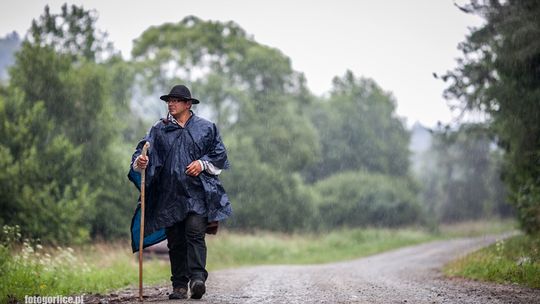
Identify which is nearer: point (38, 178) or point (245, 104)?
point (38, 178)

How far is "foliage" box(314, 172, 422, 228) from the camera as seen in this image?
45.8 m

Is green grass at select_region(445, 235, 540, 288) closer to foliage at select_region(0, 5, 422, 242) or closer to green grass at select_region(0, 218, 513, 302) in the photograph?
green grass at select_region(0, 218, 513, 302)

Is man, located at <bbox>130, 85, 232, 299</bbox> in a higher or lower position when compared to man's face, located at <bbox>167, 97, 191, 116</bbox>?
lower

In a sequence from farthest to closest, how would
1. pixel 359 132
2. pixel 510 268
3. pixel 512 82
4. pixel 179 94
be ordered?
pixel 359 132 < pixel 512 82 < pixel 510 268 < pixel 179 94

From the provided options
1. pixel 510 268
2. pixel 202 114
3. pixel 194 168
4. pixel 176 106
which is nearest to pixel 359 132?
pixel 202 114

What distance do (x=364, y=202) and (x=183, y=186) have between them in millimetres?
40941

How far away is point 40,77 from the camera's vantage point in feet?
79.4

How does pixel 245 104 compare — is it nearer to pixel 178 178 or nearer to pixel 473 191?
pixel 178 178

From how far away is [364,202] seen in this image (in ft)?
152

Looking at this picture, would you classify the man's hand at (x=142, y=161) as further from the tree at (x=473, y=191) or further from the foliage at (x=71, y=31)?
the tree at (x=473, y=191)

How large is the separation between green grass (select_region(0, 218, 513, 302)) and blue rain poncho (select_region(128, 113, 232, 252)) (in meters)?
1.61

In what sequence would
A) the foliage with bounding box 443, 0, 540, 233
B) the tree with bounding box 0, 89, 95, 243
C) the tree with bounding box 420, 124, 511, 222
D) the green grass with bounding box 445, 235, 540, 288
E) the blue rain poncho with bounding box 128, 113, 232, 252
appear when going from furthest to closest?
the tree with bounding box 420, 124, 511, 222 → the tree with bounding box 0, 89, 95, 243 → the foliage with bounding box 443, 0, 540, 233 → the green grass with bounding box 445, 235, 540, 288 → the blue rain poncho with bounding box 128, 113, 232, 252

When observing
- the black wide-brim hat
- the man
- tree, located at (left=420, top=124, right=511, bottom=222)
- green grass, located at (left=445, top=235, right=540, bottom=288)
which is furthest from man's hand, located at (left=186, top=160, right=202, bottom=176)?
tree, located at (left=420, top=124, right=511, bottom=222)

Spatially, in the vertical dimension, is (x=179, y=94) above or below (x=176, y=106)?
above
